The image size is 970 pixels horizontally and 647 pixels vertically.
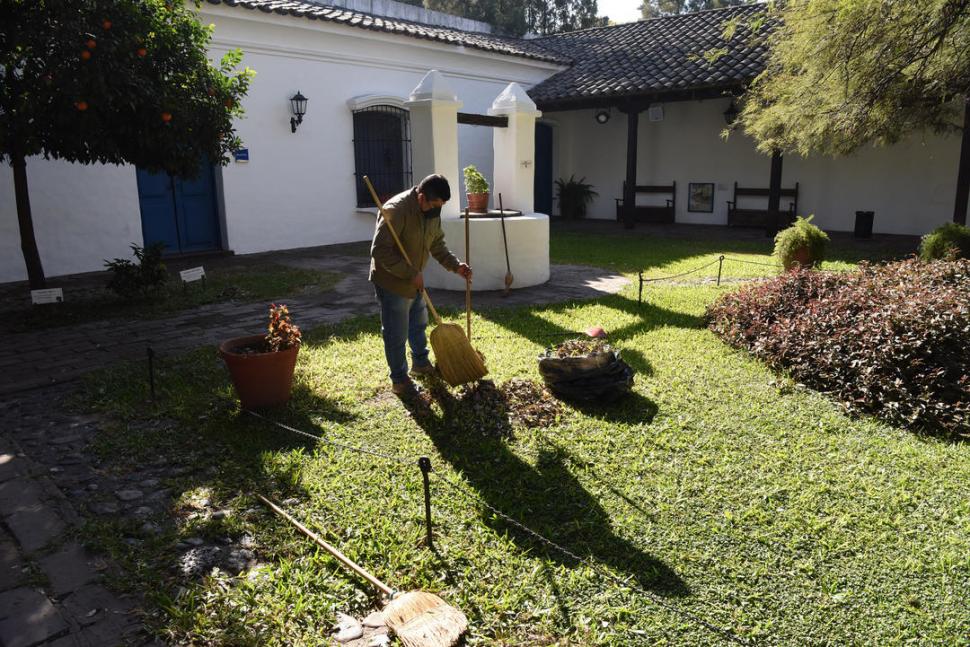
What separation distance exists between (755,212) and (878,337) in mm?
11130

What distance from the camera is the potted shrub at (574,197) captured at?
17766 millimetres

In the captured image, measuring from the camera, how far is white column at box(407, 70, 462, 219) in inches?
318

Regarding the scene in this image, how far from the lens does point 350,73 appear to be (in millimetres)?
12867

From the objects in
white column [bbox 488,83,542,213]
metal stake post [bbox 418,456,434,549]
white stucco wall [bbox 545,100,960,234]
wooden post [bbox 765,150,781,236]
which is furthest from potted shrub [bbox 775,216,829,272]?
metal stake post [bbox 418,456,434,549]

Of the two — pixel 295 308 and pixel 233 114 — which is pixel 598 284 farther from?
pixel 233 114

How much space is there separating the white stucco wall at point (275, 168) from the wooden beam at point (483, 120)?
90cm

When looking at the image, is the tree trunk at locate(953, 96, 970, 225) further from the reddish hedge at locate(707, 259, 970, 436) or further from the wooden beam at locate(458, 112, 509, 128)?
the wooden beam at locate(458, 112, 509, 128)

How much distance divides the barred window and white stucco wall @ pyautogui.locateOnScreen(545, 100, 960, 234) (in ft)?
17.9

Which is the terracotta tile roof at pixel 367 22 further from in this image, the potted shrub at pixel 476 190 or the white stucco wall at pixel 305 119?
the potted shrub at pixel 476 190

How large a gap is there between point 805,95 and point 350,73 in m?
8.15

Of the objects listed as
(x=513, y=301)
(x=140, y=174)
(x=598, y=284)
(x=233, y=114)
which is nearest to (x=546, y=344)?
(x=513, y=301)

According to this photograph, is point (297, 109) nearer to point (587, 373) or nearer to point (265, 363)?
point (265, 363)

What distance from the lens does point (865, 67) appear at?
23.1ft

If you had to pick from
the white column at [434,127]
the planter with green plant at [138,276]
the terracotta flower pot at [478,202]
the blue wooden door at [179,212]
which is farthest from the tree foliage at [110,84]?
the blue wooden door at [179,212]
